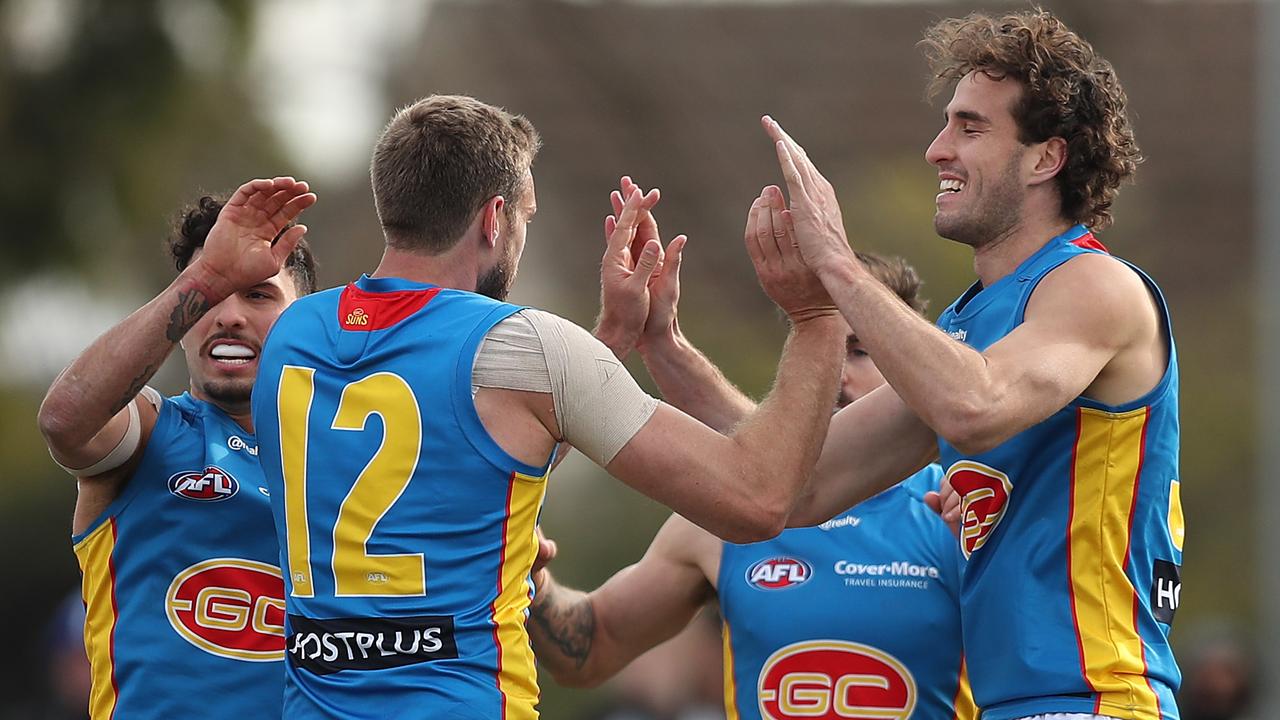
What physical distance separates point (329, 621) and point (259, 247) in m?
1.21

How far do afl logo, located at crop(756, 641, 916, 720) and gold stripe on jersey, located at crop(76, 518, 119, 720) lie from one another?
2.23 metres

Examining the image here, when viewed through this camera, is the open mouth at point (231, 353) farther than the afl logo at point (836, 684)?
No

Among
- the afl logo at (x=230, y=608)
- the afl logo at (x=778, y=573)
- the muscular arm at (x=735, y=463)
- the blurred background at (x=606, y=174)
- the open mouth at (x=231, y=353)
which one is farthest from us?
the blurred background at (x=606, y=174)

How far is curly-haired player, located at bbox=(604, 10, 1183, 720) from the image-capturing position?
4.50 meters

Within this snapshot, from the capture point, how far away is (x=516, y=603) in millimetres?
4402

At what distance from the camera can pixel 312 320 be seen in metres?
4.52

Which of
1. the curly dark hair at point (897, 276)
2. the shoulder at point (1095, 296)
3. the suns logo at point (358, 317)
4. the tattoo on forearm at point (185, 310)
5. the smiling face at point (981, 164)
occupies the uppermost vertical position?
the smiling face at point (981, 164)

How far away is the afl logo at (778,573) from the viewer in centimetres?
596

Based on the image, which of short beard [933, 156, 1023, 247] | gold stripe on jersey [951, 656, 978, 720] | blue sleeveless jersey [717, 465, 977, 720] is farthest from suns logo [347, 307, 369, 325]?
gold stripe on jersey [951, 656, 978, 720]

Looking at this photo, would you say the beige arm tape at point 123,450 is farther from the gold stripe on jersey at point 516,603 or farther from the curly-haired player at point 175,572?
the gold stripe on jersey at point 516,603

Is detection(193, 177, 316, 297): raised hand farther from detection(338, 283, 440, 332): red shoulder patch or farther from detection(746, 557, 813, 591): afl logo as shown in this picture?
detection(746, 557, 813, 591): afl logo

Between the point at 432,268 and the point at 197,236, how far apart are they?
1.39 m

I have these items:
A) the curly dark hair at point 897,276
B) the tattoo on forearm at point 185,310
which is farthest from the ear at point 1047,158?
the tattoo on forearm at point 185,310

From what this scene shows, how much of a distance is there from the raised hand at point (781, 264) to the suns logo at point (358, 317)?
3.84ft
